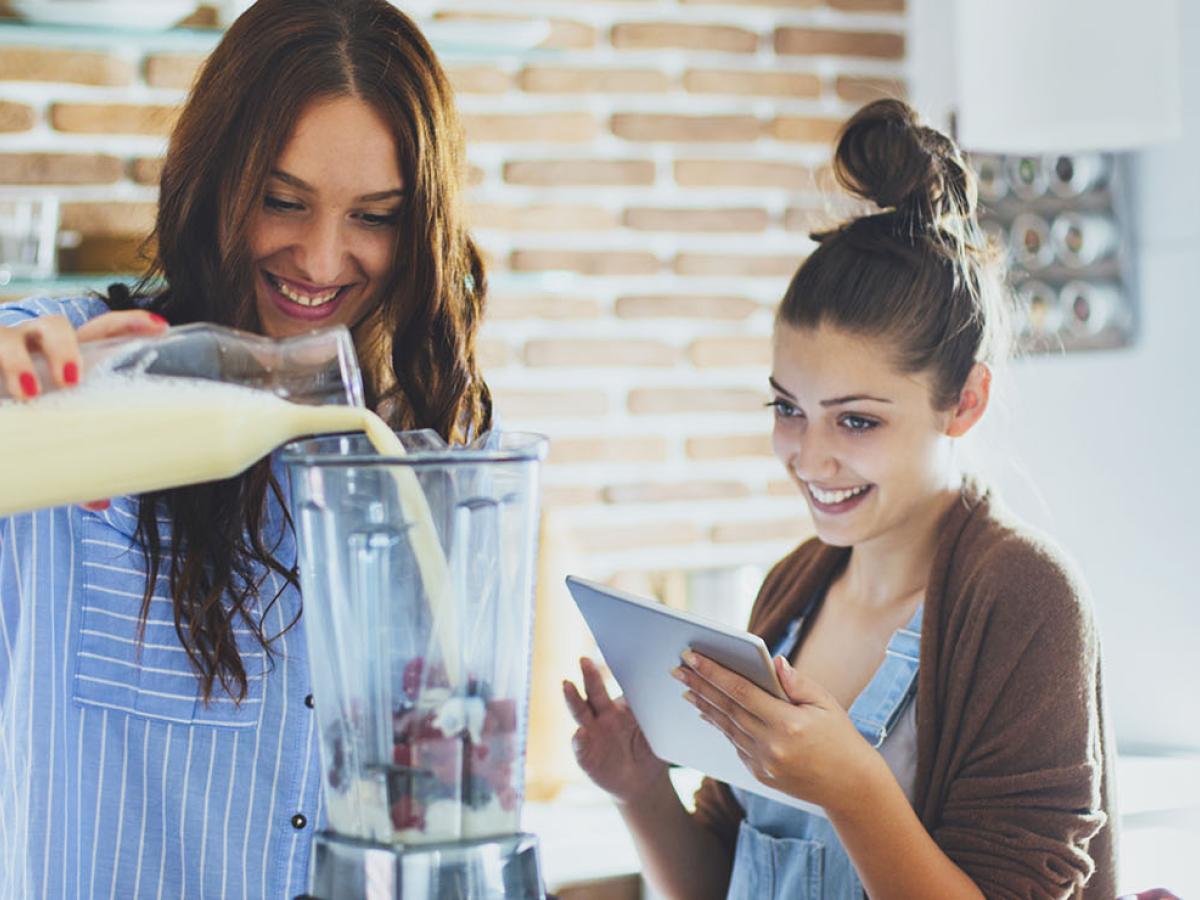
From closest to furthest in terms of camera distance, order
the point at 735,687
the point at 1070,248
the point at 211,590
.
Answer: the point at 211,590 < the point at 735,687 < the point at 1070,248

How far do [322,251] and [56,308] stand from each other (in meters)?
0.22

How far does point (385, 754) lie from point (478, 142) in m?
1.86

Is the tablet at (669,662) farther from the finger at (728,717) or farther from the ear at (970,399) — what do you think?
the ear at (970,399)

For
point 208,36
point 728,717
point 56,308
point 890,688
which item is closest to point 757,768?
point 728,717

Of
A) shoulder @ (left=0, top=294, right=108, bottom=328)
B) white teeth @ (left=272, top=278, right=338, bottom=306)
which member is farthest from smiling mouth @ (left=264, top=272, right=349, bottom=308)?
shoulder @ (left=0, top=294, right=108, bottom=328)

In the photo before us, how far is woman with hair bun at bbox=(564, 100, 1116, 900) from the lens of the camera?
1.30 m

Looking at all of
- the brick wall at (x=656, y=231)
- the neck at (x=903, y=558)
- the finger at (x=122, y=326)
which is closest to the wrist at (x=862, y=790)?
the neck at (x=903, y=558)

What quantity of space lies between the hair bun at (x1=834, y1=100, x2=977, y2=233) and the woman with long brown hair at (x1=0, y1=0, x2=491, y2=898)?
599mm

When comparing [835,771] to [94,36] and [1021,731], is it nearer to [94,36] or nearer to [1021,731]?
[1021,731]

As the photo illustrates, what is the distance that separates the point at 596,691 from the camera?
1.52 m

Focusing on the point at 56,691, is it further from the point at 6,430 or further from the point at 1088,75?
the point at 1088,75

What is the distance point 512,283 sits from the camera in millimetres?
2490

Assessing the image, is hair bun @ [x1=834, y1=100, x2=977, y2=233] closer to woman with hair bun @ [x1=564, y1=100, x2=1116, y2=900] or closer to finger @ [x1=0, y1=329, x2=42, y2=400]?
woman with hair bun @ [x1=564, y1=100, x2=1116, y2=900]

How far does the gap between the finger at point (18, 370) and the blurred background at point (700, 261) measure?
4.57 feet
